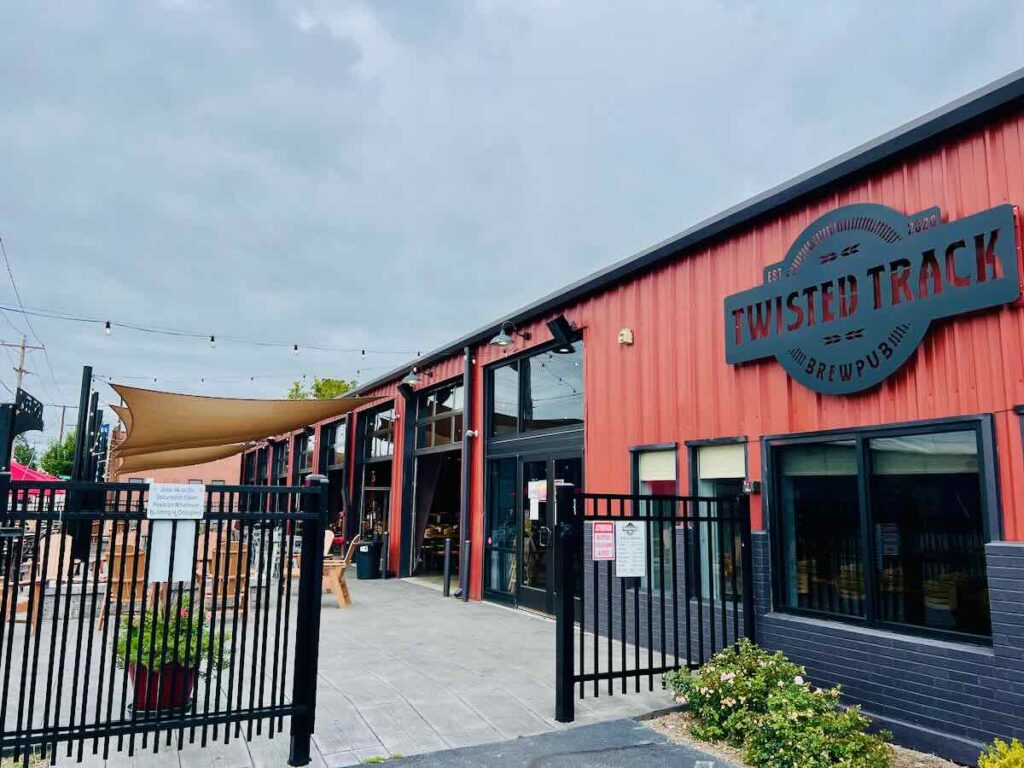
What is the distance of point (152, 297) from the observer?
2288cm

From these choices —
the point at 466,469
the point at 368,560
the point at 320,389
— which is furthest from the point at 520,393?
the point at 320,389

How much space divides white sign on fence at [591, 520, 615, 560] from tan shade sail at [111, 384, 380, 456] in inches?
253

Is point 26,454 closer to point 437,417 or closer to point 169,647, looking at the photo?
point 437,417

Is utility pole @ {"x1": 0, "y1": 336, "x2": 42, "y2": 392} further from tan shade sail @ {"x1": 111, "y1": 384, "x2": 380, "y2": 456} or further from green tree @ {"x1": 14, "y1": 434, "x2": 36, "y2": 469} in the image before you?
tan shade sail @ {"x1": 111, "y1": 384, "x2": 380, "y2": 456}

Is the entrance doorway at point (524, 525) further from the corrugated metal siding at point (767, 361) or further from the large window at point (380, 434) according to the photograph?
the large window at point (380, 434)

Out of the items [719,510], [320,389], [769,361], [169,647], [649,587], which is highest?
[320,389]

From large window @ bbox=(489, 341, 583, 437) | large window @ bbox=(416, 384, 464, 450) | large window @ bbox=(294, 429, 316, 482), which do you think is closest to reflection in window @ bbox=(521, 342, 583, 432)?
large window @ bbox=(489, 341, 583, 437)

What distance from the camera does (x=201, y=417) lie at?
1041 centimetres

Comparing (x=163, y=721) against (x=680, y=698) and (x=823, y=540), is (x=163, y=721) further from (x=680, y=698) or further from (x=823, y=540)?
(x=823, y=540)

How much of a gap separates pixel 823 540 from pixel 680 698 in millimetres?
1527

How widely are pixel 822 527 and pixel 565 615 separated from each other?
2.03m

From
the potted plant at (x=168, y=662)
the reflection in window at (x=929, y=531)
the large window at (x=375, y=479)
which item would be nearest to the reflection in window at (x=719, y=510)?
the reflection in window at (x=929, y=531)

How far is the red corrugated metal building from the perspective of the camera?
3670mm

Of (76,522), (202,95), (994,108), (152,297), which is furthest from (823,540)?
(152,297)
